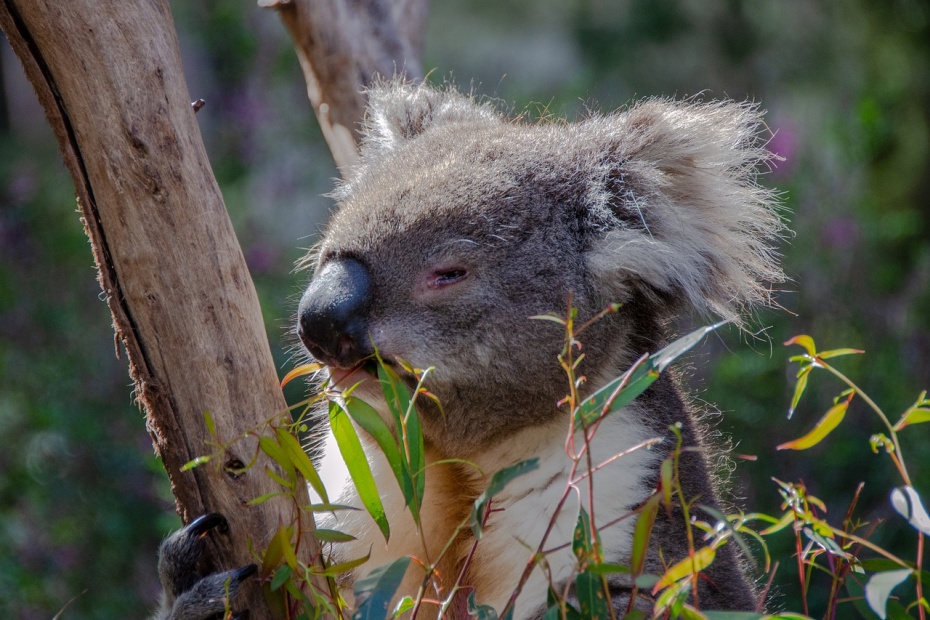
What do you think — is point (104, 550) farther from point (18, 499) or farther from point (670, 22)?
point (670, 22)

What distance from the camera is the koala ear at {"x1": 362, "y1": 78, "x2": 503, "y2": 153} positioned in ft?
8.09

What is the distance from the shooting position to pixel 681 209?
2.04m

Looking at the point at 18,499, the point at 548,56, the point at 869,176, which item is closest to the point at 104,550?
the point at 18,499

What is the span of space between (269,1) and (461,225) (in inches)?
48.4

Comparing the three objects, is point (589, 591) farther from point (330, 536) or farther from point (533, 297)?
point (533, 297)

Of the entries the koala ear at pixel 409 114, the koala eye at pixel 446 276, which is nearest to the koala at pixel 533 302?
the koala eye at pixel 446 276

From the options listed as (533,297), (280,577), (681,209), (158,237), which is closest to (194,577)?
(280,577)

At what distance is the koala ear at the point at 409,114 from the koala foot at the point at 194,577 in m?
1.15

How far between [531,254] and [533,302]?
105mm

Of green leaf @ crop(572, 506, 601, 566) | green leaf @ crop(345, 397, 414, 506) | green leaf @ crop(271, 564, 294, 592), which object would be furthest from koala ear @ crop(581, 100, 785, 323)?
green leaf @ crop(271, 564, 294, 592)

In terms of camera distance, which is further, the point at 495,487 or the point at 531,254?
the point at 531,254

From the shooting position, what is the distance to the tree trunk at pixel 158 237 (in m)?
1.59

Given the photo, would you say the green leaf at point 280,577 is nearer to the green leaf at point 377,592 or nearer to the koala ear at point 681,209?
the green leaf at point 377,592

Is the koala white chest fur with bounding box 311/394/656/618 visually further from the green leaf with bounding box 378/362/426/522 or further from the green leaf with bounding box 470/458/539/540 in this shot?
the green leaf with bounding box 470/458/539/540
